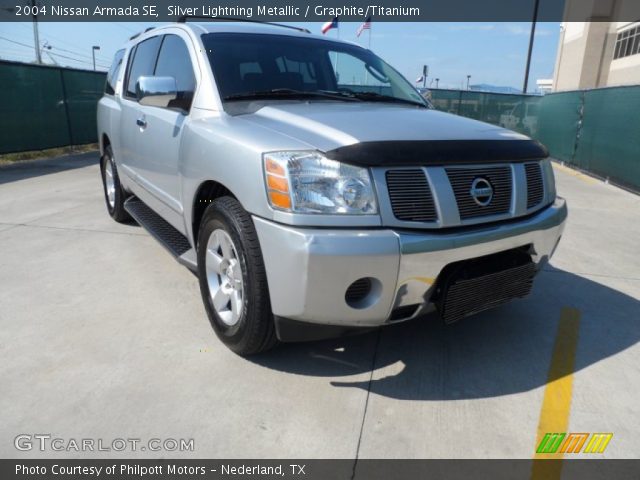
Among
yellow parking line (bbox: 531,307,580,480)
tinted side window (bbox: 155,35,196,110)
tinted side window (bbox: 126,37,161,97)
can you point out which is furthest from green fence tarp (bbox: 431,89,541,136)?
yellow parking line (bbox: 531,307,580,480)

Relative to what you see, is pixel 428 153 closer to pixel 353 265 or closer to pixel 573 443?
pixel 353 265

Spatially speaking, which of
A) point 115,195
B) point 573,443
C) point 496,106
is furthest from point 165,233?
point 496,106

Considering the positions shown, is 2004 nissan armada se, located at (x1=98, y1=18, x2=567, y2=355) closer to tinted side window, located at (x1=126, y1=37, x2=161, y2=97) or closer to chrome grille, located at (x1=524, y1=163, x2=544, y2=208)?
chrome grille, located at (x1=524, y1=163, x2=544, y2=208)

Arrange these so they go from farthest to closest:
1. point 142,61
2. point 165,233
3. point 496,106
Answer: point 496,106 < point 142,61 < point 165,233

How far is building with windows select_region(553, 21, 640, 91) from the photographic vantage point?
32.7 metres

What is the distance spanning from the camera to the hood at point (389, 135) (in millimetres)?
2248

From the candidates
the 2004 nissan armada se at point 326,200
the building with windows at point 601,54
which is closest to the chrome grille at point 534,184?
the 2004 nissan armada se at point 326,200

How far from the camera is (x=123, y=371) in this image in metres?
2.65

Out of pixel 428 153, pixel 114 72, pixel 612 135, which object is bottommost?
pixel 612 135

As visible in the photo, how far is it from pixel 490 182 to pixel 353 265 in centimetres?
92

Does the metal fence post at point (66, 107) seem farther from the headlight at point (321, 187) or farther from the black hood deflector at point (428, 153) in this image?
the black hood deflector at point (428, 153)

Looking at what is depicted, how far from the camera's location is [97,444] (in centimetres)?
213

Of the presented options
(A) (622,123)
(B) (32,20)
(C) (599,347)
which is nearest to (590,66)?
(A) (622,123)

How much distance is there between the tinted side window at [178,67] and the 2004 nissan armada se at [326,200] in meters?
0.02
